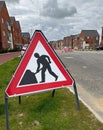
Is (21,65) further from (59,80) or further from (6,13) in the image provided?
(6,13)

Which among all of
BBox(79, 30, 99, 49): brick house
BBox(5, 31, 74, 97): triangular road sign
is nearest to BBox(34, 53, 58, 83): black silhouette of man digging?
BBox(5, 31, 74, 97): triangular road sign

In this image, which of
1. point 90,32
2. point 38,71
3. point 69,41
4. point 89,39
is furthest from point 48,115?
point 69,41

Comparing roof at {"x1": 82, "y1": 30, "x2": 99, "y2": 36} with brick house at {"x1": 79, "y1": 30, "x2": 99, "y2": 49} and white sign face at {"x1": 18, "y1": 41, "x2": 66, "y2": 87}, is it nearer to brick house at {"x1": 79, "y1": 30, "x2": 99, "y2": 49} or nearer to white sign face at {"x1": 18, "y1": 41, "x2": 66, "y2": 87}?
brick house at {"x1": 79, "y1": 30, "x2": 99, "y2": 49}

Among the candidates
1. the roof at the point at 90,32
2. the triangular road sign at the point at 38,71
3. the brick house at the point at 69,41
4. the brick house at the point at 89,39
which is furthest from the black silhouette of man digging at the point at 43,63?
the brick house at the point at 69,41

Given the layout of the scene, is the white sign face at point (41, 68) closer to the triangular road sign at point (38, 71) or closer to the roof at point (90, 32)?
the triangular road sign at point (38, 71)

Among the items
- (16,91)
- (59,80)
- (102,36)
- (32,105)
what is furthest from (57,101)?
(102,36)

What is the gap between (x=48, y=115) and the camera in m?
4.17

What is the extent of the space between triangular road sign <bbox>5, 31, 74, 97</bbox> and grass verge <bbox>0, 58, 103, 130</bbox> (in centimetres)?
65

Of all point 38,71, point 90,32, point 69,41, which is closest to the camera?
point 38,71

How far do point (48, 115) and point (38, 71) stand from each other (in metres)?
0.99

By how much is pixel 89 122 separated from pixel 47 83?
1.12 meters

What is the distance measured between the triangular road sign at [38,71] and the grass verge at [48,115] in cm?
65

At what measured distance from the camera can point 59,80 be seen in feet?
13.5

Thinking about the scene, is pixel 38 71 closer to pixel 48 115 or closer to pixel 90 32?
pixel 48 115
